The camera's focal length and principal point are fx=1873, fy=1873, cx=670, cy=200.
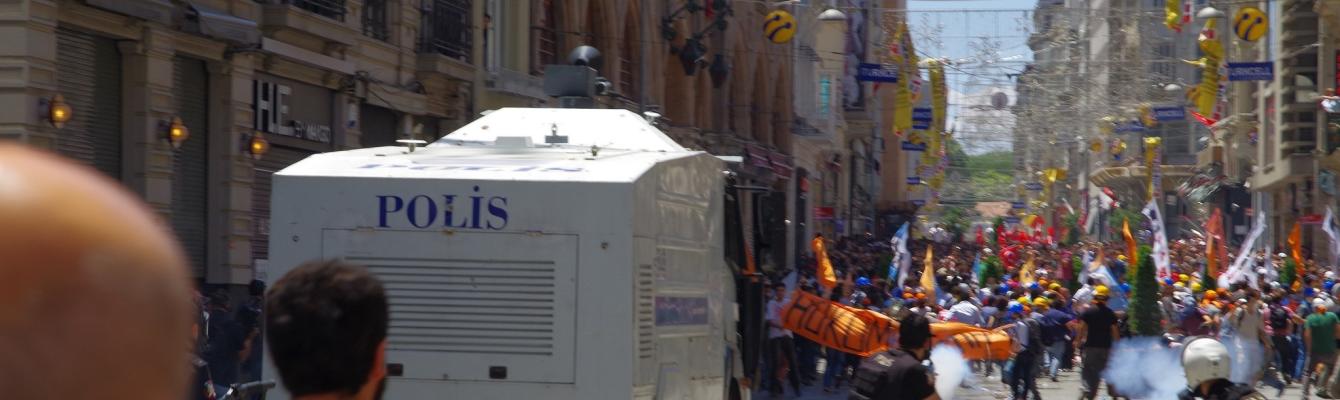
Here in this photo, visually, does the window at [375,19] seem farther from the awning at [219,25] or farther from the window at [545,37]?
the window at [545,37]

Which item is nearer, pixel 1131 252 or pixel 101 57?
pixel 101 57

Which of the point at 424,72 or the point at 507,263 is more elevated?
the point at 424,72

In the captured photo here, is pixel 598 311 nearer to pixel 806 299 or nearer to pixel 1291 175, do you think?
pixel 806 299

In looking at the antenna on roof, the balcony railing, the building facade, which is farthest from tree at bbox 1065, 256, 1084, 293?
the antenna on roof

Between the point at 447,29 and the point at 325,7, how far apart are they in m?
5.17

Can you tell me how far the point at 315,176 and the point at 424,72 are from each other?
622 inches

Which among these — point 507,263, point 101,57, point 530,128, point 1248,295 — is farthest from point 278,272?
point 1248,295

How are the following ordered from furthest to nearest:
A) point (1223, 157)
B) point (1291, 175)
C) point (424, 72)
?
1. point (1223, 157)
2. point (1291, 175)
3. point (424, 72)

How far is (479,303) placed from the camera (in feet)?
31.9

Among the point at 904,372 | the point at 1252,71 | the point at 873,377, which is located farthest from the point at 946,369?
the point at 1252,71

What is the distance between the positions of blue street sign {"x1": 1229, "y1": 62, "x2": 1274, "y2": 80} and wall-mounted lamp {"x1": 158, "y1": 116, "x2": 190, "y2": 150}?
2404 centimetres

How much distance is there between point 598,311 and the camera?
9648mm

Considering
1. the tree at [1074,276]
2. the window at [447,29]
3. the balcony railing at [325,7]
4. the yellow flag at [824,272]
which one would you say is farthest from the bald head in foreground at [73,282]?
the tree at [1074,276]

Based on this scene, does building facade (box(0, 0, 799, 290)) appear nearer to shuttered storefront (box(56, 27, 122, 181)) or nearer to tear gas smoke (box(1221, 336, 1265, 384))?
shuttered storefront (box(56, 27, 122, 181))
